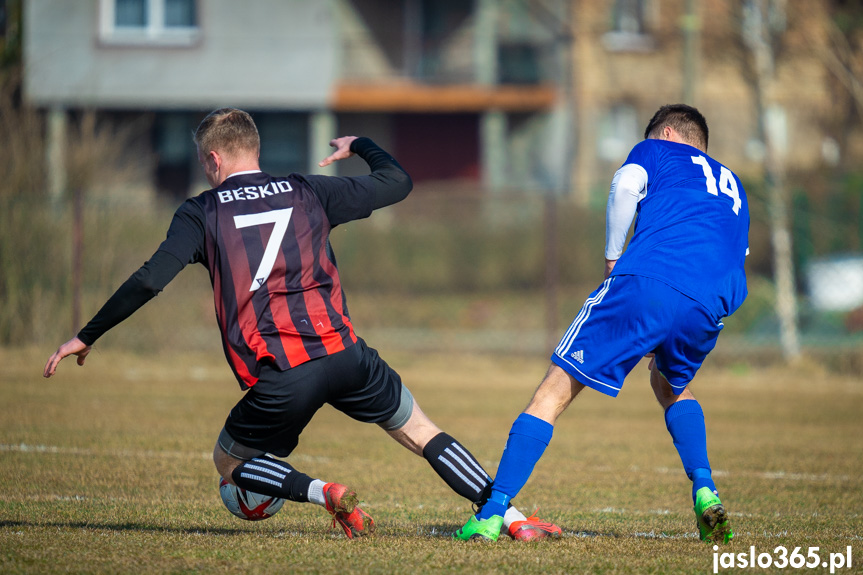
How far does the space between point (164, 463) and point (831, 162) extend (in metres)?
18.3

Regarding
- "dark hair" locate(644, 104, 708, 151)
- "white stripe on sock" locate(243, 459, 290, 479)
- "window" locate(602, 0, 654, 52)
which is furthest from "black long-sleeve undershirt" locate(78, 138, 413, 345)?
"window" locate(602, 0, 654, 52)

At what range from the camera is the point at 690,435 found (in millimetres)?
4949

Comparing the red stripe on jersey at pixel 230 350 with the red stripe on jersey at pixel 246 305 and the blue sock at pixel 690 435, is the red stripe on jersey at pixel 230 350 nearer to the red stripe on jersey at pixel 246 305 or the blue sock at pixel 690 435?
the red stripe on jersey at pixel 246 305

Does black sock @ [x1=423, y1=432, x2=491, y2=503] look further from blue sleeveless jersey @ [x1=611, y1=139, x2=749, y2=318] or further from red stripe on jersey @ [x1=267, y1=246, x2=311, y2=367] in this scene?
blue sleeveless jersey @ [x1=611, y1=139, x2=749, y2=318]

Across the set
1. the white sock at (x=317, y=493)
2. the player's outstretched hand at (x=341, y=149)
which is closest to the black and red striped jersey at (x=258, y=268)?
the player's outstretched hand at (x=341, y=149)

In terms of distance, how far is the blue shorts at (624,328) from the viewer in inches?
176

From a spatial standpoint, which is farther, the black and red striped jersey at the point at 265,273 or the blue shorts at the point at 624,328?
the blue shorts at the point at 624,328

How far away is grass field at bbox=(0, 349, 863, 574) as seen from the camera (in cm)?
422

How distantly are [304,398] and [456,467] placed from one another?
80 cm

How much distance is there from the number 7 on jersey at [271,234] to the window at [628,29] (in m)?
25.3

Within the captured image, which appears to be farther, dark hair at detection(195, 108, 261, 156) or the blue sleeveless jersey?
the blue sleeveless jersey

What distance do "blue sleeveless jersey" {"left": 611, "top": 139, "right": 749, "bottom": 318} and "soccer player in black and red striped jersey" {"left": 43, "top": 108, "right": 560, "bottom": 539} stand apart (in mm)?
1137

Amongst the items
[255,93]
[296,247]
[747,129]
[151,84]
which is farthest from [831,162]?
[296,247]

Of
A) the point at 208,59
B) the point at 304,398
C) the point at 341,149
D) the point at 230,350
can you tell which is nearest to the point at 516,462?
the point at 304,398
